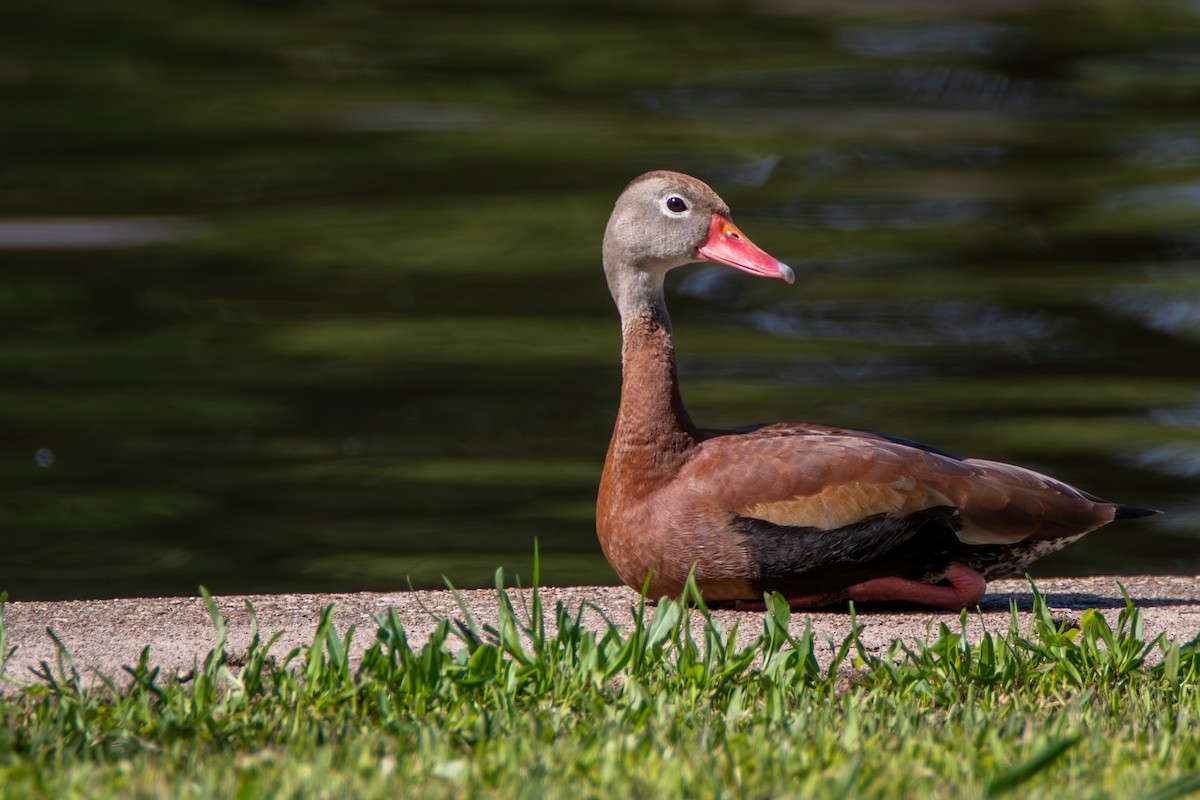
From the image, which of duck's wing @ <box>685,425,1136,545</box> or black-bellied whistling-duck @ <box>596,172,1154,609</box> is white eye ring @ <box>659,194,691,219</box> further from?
duck's wing @ <box>685,425,1136,545</box>

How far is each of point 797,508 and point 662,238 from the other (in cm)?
104

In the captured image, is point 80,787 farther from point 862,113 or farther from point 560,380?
point 862,113

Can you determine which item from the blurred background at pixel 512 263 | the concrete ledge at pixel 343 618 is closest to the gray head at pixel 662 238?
the concrete ledge at pixel 343 618

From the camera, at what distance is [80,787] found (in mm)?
3373

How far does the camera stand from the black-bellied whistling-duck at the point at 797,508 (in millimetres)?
5066

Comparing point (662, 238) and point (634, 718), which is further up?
point (662, 238)

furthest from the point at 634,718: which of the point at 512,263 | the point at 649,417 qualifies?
the point at 512,263

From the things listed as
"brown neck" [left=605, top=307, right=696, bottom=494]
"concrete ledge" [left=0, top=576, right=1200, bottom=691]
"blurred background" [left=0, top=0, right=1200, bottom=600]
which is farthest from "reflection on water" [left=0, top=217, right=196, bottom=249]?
"brown neck" [left=605, top=307, right=696, bottom=494]

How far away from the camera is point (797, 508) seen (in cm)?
507

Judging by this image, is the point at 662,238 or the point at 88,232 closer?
the point at 662,238

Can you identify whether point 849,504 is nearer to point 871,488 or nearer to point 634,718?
point 871,488

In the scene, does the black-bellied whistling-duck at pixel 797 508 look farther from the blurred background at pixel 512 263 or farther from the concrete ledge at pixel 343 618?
the blurred background at pixel 512 263

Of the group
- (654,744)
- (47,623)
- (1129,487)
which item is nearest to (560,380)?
(1129,487)

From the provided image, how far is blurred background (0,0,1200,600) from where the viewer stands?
884 cm
